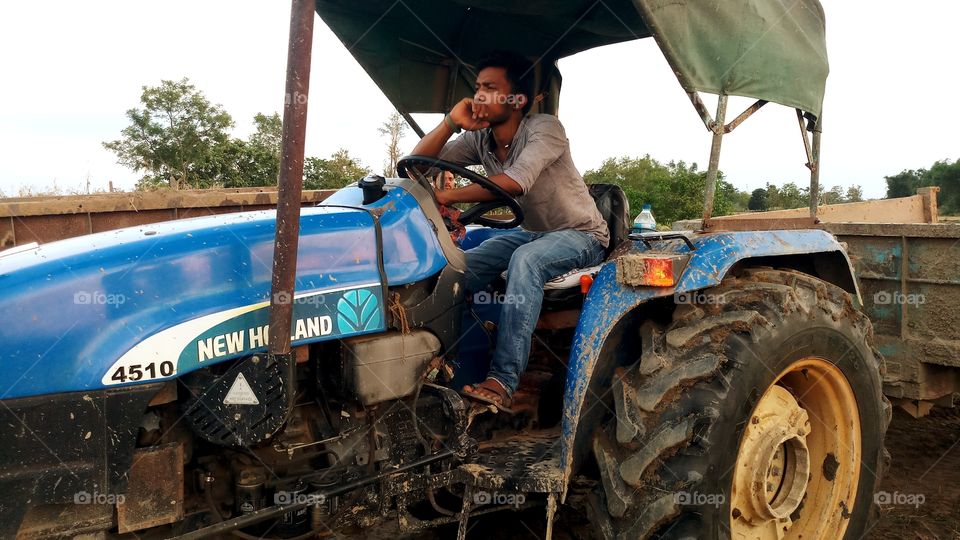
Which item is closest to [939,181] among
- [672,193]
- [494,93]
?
[672,193]

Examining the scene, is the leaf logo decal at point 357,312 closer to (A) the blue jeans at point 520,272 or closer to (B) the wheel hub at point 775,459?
(A) the blue jeans at point 520,272

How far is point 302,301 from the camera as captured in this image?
231 centimetres

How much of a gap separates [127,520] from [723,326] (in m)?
2.04

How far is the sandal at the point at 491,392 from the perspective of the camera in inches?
107

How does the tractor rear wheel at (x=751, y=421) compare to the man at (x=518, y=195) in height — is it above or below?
below

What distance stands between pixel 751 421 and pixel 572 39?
94.5 inches

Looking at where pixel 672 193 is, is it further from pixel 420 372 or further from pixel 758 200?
pixel 420 372

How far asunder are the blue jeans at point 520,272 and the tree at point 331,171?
13.8 metres

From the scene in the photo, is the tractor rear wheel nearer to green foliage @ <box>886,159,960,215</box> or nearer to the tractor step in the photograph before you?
the tractor step

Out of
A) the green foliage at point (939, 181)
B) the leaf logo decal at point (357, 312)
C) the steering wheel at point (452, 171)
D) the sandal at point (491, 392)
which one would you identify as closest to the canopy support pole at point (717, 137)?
the steering wheel at point (452, 171)

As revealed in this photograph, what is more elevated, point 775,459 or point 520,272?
point 520,272

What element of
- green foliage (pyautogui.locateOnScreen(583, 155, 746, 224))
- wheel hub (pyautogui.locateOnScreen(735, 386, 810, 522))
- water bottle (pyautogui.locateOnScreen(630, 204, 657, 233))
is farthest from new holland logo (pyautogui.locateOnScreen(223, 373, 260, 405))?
green foliage (pyautogui.locateOnScreen(583, 155, 746, 224))

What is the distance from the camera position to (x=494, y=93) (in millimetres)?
3398

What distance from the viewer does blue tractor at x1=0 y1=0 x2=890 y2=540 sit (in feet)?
6.54
